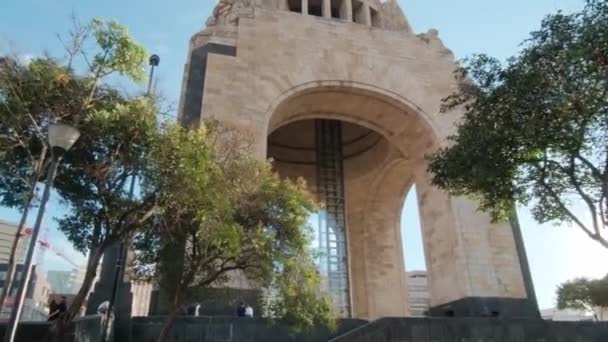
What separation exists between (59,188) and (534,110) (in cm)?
900

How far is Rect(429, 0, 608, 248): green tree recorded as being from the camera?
8.30 m

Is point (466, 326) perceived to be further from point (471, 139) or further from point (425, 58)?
point (425, 58)

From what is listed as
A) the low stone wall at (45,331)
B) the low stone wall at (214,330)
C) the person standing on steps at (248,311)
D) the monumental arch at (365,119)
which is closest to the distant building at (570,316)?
the monumental arch at (365,119)

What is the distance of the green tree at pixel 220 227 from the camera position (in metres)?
7.38

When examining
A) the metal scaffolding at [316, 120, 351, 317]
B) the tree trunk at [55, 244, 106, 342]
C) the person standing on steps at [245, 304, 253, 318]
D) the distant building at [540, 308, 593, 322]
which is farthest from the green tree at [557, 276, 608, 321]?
the tree trunk at [55, 244, 106, 342]

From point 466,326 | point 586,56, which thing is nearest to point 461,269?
point 466,326

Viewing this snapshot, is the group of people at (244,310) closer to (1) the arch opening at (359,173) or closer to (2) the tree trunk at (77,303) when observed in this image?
(2) the tree trunk at (77,303)

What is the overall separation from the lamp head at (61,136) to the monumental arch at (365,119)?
7.06 meters

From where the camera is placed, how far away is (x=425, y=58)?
18672mm

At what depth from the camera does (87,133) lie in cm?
770

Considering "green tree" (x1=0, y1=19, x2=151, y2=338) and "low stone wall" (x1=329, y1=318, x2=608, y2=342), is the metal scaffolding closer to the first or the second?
"low stone wall" (x1=329, y1=318, x2=608, y2=342)

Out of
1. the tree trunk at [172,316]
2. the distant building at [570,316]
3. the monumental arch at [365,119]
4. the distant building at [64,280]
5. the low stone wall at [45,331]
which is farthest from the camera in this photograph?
the distant building at [64,280]

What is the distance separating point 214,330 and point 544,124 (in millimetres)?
8147

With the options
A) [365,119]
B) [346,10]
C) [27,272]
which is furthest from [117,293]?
[346,10]
